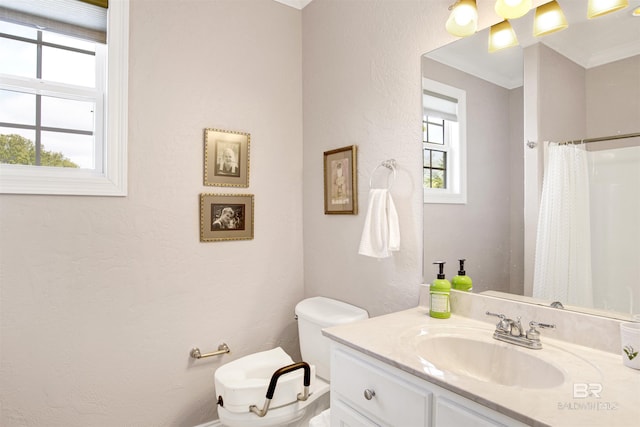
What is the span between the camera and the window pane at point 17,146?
1.62 meters

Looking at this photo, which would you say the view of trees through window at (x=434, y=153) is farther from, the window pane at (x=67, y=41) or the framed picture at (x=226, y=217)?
the window pane at (x=67, y=41)

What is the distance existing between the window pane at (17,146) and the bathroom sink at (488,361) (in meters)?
1.90

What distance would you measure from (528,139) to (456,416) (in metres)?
0.96

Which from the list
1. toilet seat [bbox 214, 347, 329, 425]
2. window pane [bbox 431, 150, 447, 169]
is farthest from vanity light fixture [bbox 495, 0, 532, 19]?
toilet seat [bbox 214, 347, 329, 425]

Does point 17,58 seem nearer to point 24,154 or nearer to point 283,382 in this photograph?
point 24,154

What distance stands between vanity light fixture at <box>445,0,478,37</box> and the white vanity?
1117mm

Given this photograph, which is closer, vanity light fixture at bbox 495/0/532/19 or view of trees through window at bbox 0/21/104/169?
vanity light fixture at bbox 495/0/532/19

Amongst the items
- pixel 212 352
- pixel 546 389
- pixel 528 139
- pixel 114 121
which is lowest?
pixel 212 352

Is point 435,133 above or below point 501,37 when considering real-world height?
below

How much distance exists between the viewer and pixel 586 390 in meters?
0.84

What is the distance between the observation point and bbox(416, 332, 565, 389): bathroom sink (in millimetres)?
1016

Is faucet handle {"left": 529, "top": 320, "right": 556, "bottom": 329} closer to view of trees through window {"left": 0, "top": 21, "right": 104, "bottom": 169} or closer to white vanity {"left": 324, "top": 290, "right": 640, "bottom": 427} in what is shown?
white vanity {"left": 324, "top": 290, "right": 640, "bottom": 427}

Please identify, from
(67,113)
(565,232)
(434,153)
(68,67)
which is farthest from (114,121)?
(565,232)

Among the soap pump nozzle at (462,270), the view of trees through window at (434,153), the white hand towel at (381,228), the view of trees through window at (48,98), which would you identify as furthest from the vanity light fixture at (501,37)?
the view of trees through window at (48,98)
